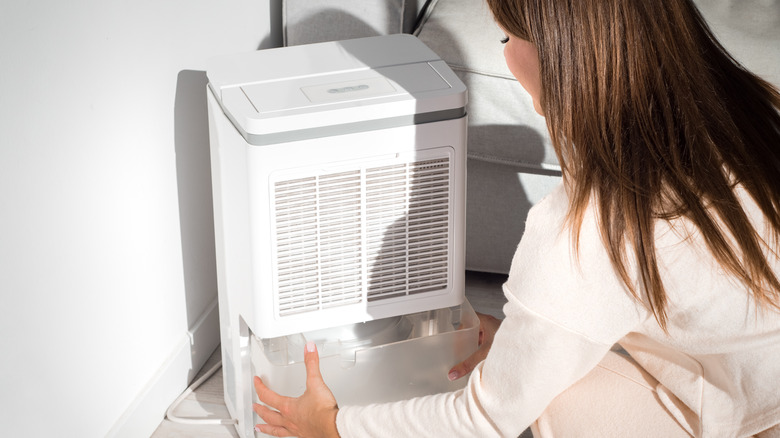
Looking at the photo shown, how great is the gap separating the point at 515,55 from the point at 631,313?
31 cm

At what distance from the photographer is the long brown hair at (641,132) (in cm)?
84

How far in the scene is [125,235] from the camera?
1226 mm

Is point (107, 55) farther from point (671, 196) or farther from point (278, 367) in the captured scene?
point (671, 196)

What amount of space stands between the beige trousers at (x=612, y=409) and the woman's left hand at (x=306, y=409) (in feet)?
0.90

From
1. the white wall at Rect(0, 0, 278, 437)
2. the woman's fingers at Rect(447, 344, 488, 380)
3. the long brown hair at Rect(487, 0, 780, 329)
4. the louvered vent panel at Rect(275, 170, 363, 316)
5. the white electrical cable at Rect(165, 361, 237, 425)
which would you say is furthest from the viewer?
the white electrical cable at Rect(165, 361, 237, 425)

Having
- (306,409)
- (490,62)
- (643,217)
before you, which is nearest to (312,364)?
(306,409)

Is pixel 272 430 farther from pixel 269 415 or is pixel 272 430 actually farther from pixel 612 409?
pixel 612 409

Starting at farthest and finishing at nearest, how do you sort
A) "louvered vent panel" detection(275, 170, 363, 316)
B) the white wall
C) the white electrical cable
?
the white electrical cable, "louvered vent panel" detection(275, 170, 363, 316), the white wall

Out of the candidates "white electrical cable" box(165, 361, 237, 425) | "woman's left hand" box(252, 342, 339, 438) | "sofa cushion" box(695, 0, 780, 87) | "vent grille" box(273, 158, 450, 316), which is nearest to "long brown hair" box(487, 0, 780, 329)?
"vent grille" box(273, 158, 450, 316)

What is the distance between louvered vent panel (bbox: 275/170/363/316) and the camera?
42.9 inches

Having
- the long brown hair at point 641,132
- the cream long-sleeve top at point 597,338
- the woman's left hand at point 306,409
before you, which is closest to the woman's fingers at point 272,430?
the woman's left hand at point 306,409

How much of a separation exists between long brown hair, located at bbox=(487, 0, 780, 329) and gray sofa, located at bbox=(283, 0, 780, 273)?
0.58 metres

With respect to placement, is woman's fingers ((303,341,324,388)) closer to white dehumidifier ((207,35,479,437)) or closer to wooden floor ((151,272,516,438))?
white dehumidifier ((207,35,479,437))

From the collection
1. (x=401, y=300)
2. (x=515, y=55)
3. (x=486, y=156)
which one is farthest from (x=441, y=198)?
(x=486, y=156)
